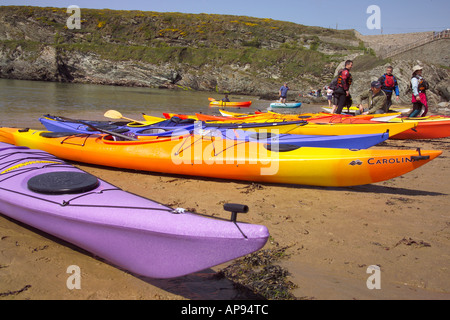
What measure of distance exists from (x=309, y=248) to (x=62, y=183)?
195 centimetres

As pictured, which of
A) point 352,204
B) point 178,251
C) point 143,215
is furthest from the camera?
point 352,204

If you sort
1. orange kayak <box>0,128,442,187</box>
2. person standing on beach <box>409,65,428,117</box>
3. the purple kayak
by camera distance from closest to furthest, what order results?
the purple kayak → orange kayak <box>0,128,442,187</box> → person standing on beach <box>409,65,428,117</box>

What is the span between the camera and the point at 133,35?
42.3 meters

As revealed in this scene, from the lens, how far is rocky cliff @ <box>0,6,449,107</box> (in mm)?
31062

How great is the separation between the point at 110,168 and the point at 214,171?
166 cm

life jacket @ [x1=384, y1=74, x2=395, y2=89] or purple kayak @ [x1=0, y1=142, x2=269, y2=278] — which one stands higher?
life jacket @ [x1=384, y1=74, x2=395, y2=89]

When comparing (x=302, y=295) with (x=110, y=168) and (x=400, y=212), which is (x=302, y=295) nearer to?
(x=400, y=212)

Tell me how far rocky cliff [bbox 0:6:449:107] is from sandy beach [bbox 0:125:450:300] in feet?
60.2

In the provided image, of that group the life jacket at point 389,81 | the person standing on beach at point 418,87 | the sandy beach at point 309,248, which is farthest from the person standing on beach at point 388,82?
the sandy beach at point 309,248

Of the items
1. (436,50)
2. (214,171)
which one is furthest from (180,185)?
(436,50)

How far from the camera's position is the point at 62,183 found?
109 inches

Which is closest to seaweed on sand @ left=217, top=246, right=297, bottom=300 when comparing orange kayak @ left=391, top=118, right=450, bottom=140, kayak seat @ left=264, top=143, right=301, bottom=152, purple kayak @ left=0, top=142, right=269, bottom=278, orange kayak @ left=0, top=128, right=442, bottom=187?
purple kayak @ left=0, top=142, right=269, bottom=278

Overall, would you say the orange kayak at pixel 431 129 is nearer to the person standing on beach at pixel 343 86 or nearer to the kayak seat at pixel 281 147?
the person standing on beach at pixel 343 86

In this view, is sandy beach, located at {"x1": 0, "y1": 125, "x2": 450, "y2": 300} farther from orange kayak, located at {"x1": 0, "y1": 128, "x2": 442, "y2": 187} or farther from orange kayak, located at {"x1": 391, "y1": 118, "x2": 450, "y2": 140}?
orange kayak, located at {"x1": 391, "y1": 118, "x2": 450, "y2": 140}
